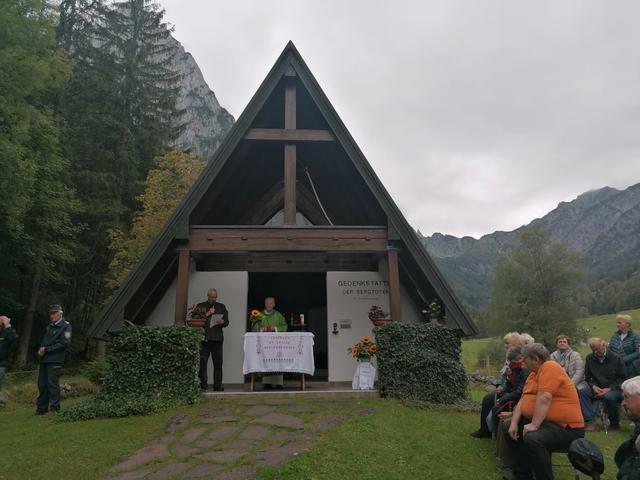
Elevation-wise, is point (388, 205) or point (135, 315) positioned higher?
point (388, 205)

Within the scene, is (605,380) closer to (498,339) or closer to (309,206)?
(309,206)

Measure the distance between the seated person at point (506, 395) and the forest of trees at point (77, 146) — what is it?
13677 millimetres

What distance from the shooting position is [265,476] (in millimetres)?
4117

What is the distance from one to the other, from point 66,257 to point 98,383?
23.3ft

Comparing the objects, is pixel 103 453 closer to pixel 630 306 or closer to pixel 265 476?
pixel 265 476

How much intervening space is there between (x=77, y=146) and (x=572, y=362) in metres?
21.1

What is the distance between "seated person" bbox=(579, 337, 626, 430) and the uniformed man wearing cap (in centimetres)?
784

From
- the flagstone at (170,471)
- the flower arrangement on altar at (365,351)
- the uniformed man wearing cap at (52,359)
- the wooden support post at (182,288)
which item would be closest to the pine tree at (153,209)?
the wooden support post at (182,288)

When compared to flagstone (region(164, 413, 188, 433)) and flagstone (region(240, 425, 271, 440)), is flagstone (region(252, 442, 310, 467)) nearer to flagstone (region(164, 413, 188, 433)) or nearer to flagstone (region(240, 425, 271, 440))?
flagstone (region(240, 425, 271, 440))

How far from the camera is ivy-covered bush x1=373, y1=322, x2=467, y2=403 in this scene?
7410 mm

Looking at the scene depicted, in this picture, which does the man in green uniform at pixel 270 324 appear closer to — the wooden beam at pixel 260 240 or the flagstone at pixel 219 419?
the wooden beam at pixel 260 240

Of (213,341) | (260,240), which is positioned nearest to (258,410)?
(213,341)

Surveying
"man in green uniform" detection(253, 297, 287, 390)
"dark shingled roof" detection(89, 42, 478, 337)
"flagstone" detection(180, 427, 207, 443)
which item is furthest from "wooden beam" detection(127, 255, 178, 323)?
"flagstone" detection(180, 427, 207, 443)

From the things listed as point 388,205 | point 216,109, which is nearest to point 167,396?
point 388,205
